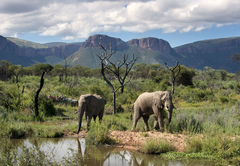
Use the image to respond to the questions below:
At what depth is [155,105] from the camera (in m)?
10.4

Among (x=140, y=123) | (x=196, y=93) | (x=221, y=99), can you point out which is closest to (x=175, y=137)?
(x=140, y=123)

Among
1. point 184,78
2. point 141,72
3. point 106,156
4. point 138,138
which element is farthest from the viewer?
point 141,72

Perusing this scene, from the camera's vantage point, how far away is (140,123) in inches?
465

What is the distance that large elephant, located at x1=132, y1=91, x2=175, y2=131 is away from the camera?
998 cm

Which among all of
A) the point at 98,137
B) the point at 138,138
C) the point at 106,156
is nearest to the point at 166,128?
the point at 138,138

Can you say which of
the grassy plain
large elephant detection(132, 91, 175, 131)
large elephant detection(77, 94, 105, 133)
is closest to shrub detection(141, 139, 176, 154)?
the grassy plain

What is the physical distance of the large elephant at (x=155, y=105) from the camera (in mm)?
9984

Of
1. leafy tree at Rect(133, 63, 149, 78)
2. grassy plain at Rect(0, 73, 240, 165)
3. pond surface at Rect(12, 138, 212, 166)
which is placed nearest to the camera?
pond surface at Rect(12, 138, 212, 166)

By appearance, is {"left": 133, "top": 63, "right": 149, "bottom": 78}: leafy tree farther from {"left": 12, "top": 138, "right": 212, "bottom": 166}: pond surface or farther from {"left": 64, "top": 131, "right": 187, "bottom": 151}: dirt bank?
{"left": 12, "top": 138, "right": 212, "bottom": 166}: pond surface

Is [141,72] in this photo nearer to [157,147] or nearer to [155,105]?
[155,105]

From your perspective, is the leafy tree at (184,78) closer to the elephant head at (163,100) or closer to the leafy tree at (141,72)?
A: the leafy tree at (141,72)

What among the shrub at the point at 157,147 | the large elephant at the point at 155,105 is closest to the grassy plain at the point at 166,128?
the shrub at the point at 157,147

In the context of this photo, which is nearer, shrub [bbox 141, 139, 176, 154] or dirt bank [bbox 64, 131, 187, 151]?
shrub [bbox 141, 139, 176, 154]

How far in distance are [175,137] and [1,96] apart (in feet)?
36.7
